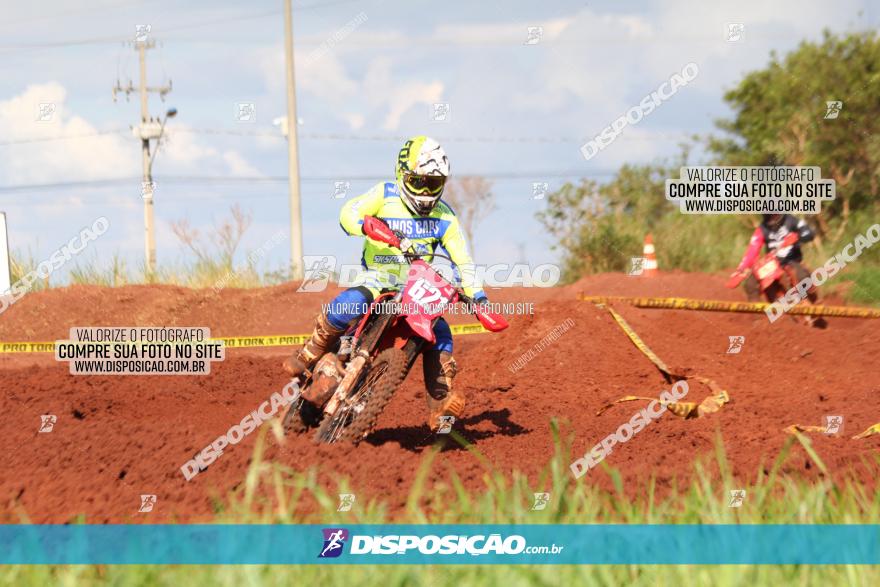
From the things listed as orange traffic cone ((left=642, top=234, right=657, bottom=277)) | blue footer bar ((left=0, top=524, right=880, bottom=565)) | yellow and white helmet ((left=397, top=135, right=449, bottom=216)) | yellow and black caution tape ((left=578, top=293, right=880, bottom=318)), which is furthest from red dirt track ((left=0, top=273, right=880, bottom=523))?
orange traffic cone ((left=642, top=234, right=657, bottom=277))

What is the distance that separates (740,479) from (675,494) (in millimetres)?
1122

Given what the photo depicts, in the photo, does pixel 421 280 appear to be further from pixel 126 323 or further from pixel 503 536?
pixel 126 323

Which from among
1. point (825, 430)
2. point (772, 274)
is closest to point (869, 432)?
point (825, 430)

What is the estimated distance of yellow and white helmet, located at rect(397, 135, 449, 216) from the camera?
21.5 feet

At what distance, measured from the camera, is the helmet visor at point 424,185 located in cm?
666

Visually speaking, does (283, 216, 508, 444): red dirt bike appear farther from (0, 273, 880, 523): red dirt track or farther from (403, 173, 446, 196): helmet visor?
(403, 173, 446, 196): helmet visor

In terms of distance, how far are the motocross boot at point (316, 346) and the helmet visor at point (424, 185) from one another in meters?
1.03

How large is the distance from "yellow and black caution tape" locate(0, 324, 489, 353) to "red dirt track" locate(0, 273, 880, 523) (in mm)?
272

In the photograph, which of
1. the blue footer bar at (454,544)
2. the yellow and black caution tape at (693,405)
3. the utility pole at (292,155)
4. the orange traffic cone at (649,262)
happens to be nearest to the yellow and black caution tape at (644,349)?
the yellow and black caution tape at (693,405)

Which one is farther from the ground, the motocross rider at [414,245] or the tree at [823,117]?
the tree at [823,117]

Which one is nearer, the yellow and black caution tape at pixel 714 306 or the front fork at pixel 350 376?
the front fork at pixel 350 376

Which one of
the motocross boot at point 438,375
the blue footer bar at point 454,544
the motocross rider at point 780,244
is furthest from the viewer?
the motocross rider at point 780,244

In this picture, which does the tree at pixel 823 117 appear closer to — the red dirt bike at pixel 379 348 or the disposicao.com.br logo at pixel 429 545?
the red dirt bike at pixel 379 348

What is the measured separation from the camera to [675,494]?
4711 millimetres
